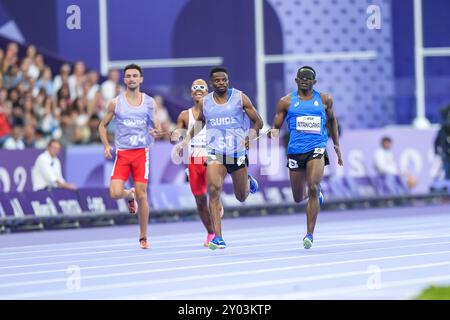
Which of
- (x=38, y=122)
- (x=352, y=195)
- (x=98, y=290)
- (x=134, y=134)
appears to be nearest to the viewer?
(x=98, y=290)

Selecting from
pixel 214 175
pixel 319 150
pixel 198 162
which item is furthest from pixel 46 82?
pixel 319 150

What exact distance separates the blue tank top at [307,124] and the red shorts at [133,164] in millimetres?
2021

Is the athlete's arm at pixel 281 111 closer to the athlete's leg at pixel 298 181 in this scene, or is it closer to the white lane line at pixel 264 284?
the athlete's leg at pixel 298 181

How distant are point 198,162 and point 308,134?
1.83 meters

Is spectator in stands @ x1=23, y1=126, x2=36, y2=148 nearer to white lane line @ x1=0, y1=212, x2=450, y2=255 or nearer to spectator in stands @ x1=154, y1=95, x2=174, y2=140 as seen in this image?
spectator in stands @ x1=154, y1=95, x2=174, y2=140

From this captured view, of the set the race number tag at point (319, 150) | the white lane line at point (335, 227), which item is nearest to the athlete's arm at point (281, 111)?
the race number tag at point (319, 150)

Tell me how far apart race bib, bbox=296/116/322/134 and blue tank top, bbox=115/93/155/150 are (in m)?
2.12

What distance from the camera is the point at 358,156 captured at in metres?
30.4

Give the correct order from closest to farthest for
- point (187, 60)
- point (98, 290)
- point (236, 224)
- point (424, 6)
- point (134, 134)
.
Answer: point (98, 290)
point (134, 134)
point (236, 224)
point (187, 60)
point (424, 6)

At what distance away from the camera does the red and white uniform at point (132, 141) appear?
1717cm

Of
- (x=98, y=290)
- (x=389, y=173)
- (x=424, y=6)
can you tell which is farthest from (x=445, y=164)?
(x=98, y=290)

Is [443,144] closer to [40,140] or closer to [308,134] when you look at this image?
[40,140]

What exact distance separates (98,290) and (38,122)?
1541cm
